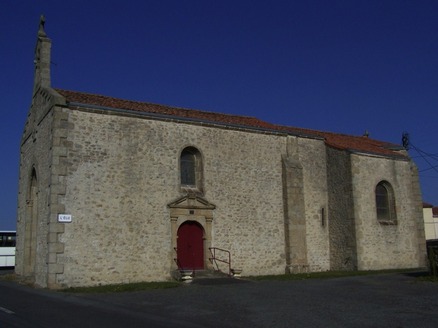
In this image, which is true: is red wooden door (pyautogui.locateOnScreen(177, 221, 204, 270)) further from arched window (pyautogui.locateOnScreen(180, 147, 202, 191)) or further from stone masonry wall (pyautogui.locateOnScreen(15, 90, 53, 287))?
stone masonry wall (pyautogui.locateOnScreen(15, 90, 53, 287))

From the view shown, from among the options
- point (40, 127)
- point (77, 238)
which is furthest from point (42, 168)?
point (77, 238)

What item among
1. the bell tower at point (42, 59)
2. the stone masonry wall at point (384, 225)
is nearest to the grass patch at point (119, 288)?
the bell tower at point (42, 59)

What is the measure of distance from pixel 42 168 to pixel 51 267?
4410mm

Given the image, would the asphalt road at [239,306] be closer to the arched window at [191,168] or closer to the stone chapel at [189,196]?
the stone chapel at [189,196]

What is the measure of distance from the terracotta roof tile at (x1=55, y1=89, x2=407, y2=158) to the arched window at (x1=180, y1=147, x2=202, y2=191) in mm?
1432

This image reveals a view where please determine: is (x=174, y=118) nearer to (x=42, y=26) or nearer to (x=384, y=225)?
(x=42, y=26)

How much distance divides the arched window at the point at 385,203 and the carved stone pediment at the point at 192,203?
919 cm

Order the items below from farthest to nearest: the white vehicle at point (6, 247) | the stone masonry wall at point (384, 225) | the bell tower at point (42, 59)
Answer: the white vehicle at point (6, 247), the stone masonry wall at point (384, 225), the bell tower at point (42, 59)

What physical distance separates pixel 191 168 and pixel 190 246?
321cm

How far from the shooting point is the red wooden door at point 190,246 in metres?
18.9

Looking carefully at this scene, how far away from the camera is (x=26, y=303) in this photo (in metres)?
12.2

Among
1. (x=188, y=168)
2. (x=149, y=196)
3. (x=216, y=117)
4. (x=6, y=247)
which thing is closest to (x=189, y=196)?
(x=188, y=168)

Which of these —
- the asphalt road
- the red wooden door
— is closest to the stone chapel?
the red wooden door

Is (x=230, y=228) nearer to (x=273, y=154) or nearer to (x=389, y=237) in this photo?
(x=273, y=154)
